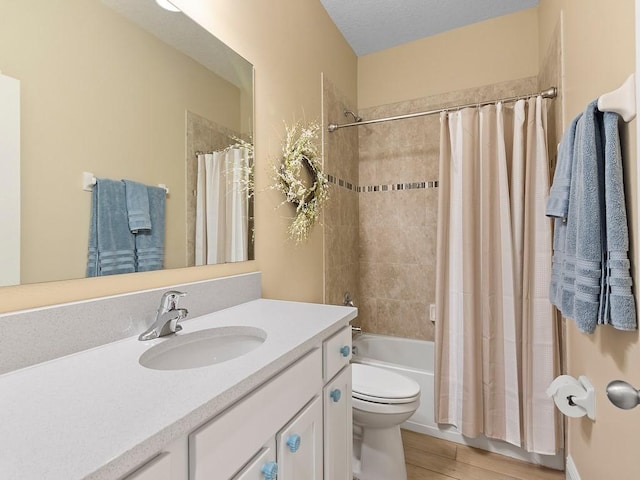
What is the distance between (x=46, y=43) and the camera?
789 mm

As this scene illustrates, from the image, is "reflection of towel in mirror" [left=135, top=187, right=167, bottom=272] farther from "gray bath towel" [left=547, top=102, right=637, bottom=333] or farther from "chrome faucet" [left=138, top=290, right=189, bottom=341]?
"gray bath towel" [left=547, top=102, right=637, bottom=333]

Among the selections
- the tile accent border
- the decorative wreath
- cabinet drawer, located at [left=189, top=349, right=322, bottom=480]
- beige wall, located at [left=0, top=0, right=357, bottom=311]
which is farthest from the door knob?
the tile accent border

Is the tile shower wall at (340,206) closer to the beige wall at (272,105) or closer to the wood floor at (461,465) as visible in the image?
the beige wall at (272,105)

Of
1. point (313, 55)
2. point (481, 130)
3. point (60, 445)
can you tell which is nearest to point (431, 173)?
point (481, 130)

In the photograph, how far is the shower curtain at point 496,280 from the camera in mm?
1743

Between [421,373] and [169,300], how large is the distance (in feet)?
5.71

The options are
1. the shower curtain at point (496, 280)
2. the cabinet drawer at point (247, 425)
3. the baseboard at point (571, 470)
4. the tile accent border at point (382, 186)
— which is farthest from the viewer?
the tile accent border at point (382, 186)

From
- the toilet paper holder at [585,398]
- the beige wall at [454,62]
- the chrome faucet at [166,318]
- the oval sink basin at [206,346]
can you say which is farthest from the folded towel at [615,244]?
the beige wall at [454,62]

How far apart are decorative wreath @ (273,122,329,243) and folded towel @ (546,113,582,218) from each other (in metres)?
1.06

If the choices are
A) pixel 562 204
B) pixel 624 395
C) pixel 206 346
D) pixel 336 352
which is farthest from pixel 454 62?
pixel 206 346

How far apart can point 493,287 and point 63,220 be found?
6.55 feet

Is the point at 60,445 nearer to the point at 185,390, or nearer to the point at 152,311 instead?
the point at 185,390

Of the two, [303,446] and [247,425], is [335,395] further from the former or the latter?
[247,425]

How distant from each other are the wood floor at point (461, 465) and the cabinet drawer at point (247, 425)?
130 centimetres
